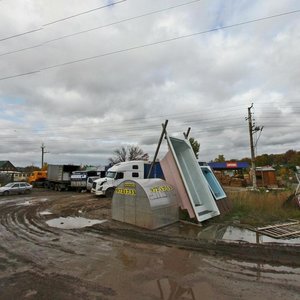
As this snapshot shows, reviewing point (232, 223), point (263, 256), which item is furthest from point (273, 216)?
point (263, 256)

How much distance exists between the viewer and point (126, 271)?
21.9 feet

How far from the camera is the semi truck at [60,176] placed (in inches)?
1559

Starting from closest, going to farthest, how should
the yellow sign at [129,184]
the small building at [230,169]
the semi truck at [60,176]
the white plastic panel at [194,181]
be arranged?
1. the yellow sign at [129,184]
2. the white plastic panel at [194,181]
3. the semi truck at [60,176]
4. the small building at [230,169]

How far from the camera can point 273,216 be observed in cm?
1306

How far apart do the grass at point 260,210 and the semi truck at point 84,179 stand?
72.8 feet

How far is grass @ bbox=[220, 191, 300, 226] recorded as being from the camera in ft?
41.0

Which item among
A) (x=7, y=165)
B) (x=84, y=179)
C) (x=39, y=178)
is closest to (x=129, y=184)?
(x=84, y=179)

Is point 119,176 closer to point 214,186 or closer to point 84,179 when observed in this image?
point 84,179

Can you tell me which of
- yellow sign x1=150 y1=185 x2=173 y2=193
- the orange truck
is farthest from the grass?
the orange truck

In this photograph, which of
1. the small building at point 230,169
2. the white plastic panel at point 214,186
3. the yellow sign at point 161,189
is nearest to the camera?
the yellow sign at point 161,189

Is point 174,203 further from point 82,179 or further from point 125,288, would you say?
point 82,179

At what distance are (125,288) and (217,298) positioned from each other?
175 centimetres

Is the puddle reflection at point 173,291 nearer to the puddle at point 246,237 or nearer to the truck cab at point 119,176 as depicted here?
the puddle at point 246,237

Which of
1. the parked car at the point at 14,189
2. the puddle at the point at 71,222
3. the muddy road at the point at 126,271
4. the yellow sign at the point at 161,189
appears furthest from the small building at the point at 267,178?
the muddy road at the point at 126,271
